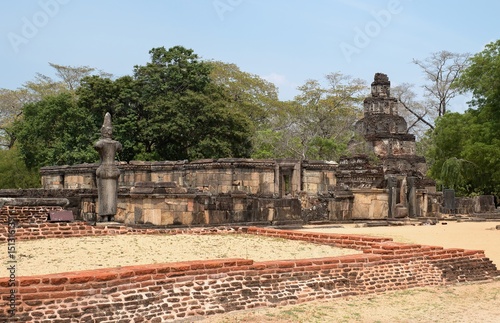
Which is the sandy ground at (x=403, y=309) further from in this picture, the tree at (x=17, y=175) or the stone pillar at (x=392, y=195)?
the tree at (x=17, y=175)

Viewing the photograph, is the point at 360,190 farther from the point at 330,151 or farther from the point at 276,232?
the point at 330,151

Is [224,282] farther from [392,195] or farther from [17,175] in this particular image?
[17,175]

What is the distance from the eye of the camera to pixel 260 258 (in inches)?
367

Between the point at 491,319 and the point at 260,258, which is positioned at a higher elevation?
the point at 260,258

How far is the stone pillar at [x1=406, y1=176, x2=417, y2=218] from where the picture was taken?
2420cm

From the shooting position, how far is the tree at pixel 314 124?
3844 cm

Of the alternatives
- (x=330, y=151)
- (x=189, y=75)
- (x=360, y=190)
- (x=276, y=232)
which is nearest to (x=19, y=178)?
(x=189, y=75)

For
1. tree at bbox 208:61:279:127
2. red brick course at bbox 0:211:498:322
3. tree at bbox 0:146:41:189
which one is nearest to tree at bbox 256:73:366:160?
tree at bbox 208:61:279:127

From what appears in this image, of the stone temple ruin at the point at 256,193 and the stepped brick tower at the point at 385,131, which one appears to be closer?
the stone temple ruin at the point at 256,193

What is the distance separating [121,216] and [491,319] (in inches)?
364

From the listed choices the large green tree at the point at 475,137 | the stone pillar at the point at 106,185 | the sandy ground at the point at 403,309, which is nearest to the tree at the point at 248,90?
the large green tree at the point at 475,137

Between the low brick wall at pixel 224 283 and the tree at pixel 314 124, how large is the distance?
26.8 meters

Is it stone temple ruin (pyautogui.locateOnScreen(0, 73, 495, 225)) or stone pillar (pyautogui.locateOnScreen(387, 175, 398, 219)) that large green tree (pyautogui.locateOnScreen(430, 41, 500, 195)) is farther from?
stone pillar (pyautogui.locateOnScreen(387, 175, 398, 219))

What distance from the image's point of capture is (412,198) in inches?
960
